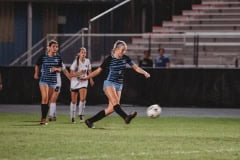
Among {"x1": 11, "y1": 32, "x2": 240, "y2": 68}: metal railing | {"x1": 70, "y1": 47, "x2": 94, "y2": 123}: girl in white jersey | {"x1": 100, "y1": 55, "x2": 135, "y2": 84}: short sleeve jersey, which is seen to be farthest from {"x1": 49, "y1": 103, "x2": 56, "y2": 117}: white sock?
{"x1": 11, "y1": 32, "x2": 240, "y2": 68}: metal railing

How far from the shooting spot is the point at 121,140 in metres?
17.4

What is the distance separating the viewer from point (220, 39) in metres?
37.6

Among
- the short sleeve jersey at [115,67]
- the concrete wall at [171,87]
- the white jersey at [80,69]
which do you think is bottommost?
the concrete wall at [171,87]

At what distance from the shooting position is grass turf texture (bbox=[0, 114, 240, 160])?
1460 centimetres

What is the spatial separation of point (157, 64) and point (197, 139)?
15987 millimetres

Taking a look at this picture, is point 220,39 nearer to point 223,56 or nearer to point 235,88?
point 223,56

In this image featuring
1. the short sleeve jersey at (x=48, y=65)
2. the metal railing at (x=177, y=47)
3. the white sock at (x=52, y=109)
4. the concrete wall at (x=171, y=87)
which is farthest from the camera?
the metal railing at (x=177, y=47)

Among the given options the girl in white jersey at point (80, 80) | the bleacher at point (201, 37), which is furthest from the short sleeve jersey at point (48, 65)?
the bleacher at point (201, 37)

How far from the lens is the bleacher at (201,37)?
118ft

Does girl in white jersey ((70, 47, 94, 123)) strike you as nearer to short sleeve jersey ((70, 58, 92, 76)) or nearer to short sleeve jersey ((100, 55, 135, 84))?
short sleeve jersey ((70, 58, 92, 76))

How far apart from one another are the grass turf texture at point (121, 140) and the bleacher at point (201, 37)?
36.9ft

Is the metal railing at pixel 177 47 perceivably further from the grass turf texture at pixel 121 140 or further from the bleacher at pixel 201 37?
the grass turf texture at pixel 121 140

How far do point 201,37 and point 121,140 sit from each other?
20.5 m

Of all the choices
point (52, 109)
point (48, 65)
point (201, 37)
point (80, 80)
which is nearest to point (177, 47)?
point (201, 37)
